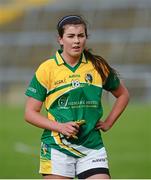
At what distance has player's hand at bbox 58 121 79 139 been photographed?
21.2 feet

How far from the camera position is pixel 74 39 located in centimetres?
664

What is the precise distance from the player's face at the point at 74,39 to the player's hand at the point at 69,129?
59 centimetres

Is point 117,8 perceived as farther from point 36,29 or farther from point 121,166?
point 121,166

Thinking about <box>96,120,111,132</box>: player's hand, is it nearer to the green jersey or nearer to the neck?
the green jersey

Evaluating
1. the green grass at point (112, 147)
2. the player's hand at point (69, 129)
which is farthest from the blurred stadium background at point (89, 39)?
the player's hand at point (69, 129)

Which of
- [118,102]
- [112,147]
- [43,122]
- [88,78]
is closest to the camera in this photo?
[43,122]

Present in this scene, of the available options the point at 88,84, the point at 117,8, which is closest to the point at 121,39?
the point at 117,8

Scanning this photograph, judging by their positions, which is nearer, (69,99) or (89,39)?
(69,99)

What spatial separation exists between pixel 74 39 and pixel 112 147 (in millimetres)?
8670

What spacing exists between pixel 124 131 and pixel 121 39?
1776cm

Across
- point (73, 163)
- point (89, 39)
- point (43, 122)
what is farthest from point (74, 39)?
point (89, 39)

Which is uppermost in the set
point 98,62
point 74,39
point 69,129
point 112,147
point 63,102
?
point 112,147

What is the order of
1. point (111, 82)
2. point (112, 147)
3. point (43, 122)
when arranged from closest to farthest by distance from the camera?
point (43, 122) → point (111, 82) → point (112, 147)

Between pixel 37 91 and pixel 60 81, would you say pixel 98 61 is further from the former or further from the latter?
pixel 37 91
